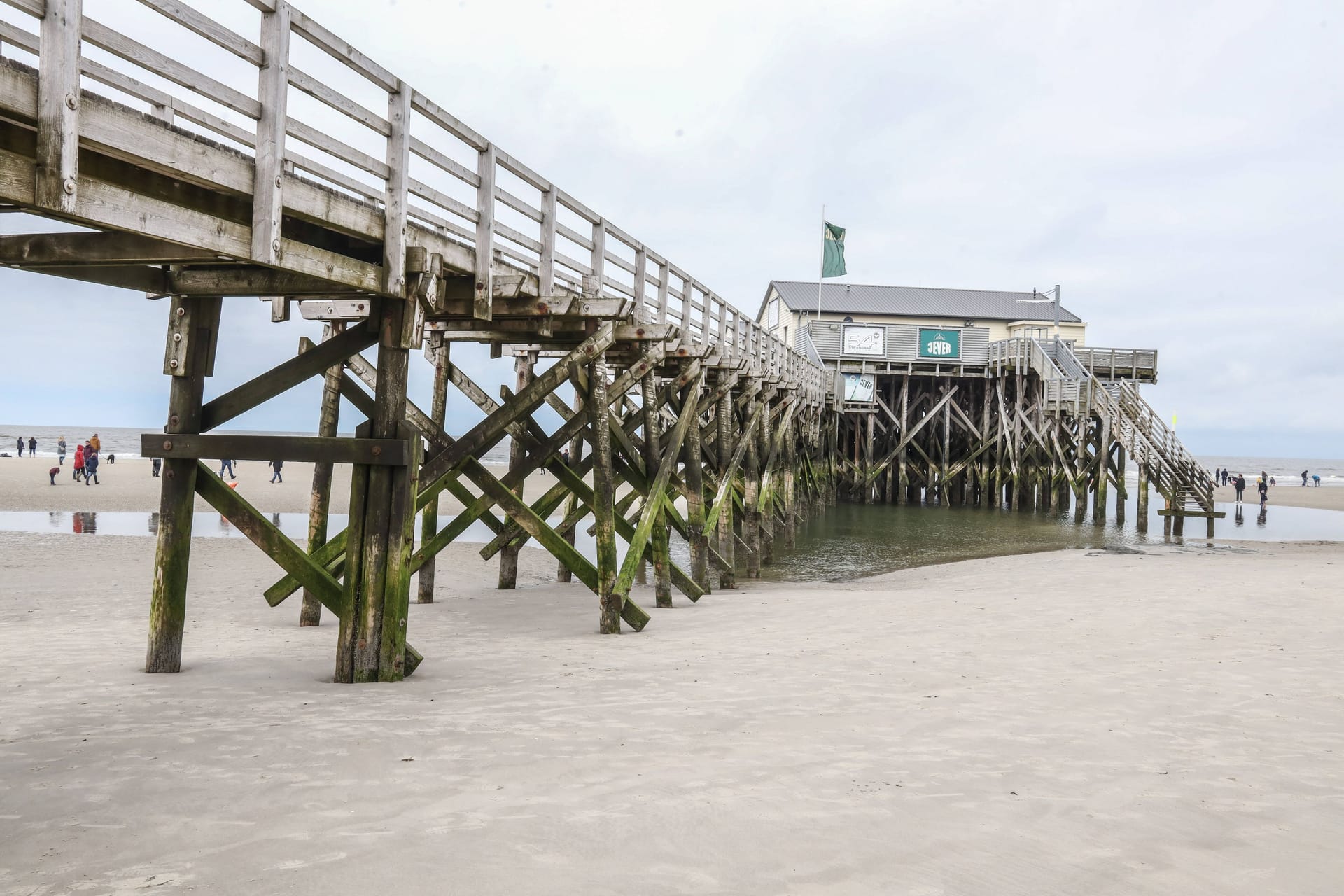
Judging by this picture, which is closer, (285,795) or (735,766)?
(285,795)

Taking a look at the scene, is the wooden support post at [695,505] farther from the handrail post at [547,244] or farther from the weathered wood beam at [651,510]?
the handrail post at [547,244]

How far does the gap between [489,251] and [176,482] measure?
Result: 8.61 ft

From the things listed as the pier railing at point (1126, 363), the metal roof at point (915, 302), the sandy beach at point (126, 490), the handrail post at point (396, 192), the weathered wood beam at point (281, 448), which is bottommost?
the sandy beach at point (126, 490)

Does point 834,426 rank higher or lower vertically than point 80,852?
higher

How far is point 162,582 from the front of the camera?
6.17m

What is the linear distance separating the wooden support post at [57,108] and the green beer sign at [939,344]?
99.3ft

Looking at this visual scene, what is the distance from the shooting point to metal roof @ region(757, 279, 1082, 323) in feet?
125

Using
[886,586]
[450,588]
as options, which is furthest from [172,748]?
[886,586]

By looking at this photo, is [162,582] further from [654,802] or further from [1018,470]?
[1018,470]

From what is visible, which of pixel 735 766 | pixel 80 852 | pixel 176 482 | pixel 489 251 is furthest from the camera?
pixel 489 251

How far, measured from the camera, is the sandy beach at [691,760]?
131 inches

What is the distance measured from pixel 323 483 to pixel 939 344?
86.1ft

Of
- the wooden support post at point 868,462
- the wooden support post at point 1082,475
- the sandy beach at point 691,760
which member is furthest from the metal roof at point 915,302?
the sandy beach at point 691,760

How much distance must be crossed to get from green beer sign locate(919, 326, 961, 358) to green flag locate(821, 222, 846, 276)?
14.1 feet
